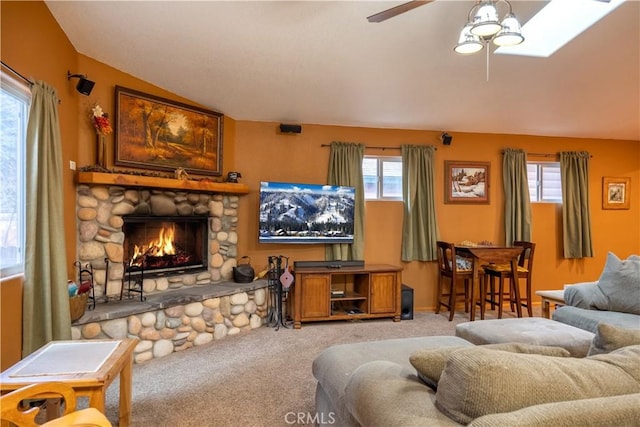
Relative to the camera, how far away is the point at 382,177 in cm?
509

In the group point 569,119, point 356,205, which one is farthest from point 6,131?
point 569,119

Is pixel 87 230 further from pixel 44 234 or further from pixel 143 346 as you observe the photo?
pixel 143 346

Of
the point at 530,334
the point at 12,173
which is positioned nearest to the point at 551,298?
the point at 530,334

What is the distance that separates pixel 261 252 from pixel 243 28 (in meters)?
2.64

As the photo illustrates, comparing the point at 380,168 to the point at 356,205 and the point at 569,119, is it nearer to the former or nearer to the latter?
the point at 356,205

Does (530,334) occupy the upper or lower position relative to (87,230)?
lower

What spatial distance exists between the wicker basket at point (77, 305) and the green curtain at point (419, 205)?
3.64 m

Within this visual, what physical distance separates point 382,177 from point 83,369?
406 centimetres

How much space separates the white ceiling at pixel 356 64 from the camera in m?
2.74

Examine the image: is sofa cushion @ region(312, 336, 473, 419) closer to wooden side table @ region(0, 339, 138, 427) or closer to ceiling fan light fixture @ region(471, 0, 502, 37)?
wooden side table @ region(0, 339, 138, 427)

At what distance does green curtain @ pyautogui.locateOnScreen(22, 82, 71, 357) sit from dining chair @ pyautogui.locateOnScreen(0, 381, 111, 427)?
107 centimetres

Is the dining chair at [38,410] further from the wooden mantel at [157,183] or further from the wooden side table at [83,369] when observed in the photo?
the wooden mantel at [157,183]

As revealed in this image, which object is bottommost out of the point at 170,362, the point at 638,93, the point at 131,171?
the point at 170,362

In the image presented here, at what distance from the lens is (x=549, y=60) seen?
3.58m
